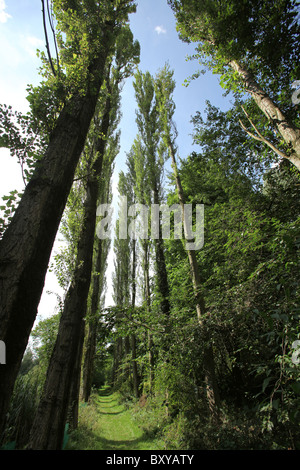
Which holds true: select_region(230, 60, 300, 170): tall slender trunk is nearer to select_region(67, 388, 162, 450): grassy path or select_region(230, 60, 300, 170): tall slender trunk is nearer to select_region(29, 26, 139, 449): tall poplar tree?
select_region(29, 26, 139, 449): tall poplar tree

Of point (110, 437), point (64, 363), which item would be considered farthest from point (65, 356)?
point (110, 437)

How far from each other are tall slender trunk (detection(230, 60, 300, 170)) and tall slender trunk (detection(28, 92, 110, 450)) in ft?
8.84

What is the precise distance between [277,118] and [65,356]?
498 cm

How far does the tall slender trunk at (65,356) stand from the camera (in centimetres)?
309

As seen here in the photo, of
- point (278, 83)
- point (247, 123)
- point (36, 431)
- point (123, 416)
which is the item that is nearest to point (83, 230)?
point (36, 431)

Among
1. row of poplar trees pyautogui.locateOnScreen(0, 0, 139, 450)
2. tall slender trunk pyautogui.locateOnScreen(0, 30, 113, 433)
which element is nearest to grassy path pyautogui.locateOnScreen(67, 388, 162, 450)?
row of poplar trees pyautogui.locateOnScreen(0, 0, 139, 450)

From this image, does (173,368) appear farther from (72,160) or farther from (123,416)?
(123,416)

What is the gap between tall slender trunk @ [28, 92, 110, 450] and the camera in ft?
10.1

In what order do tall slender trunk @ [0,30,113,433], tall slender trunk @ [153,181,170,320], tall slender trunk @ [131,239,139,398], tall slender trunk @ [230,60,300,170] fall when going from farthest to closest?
tall slender trunk @ [131,239,139,398], tall slender trunk @ [153,181,170,320], tall slender trunk @ [230,60,300,170], tall slender trunk @ [0,30,113,433]

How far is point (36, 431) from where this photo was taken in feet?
10.1

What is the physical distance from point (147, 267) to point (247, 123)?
8.50 metres

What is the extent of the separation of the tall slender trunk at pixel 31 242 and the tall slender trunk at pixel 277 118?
8.59ft

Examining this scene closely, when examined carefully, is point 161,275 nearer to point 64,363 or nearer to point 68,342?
point 68,342

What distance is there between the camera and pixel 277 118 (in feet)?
10.3
